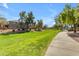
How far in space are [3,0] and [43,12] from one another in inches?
19.6

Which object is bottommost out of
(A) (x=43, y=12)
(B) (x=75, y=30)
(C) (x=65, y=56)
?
(C) (x=65, y=56)

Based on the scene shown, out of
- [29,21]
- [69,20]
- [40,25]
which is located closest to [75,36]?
[69,20]

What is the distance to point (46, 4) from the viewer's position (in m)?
3.22

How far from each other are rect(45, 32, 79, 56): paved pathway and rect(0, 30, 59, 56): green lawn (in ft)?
0.22

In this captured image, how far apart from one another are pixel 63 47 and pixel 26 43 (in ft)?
1.46

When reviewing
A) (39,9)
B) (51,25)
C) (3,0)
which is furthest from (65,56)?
(3,0)

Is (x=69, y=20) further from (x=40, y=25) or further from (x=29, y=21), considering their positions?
(x=29, y=21)

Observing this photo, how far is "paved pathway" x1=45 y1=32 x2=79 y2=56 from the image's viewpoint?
319 centimetres

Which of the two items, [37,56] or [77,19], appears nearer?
[37,56]

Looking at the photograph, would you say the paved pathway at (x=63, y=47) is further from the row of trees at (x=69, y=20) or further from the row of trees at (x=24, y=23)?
the row of trees at (x=24, y=23)

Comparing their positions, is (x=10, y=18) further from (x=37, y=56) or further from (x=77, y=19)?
(x=77, y=19)

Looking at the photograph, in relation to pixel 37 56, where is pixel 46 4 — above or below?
above

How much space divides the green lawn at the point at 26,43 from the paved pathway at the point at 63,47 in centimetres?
7

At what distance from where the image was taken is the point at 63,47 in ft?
10.6
